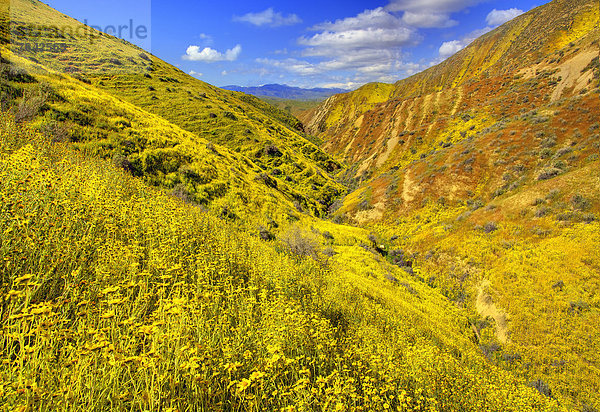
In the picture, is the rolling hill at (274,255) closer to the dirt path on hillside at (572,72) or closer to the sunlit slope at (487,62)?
the dirt path on hillside at (572,72)

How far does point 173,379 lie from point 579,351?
51.5ft

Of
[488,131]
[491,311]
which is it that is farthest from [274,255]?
[488,131]

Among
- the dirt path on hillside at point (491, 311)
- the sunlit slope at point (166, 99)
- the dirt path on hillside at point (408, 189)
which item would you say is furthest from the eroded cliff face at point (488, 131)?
the dirt path on hillside at point (491, 311)

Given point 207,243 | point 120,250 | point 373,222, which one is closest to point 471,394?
point 207,243

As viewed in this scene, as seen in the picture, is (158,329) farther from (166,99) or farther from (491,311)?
(166,99)

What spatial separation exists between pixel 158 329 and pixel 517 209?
2443 centimetres

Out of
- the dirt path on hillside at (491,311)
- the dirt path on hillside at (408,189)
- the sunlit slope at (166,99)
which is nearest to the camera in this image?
the dirt path on hillside at (491,311)

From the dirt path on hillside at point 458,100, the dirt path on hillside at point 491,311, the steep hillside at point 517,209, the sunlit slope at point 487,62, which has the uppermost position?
the sunlit slope at point 487,62

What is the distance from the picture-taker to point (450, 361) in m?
5.63

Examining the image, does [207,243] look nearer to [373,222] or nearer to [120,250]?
[120,250]

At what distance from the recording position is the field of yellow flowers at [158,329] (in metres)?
2.15

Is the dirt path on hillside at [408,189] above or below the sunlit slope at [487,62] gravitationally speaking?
below

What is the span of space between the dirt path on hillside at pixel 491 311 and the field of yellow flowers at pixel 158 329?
26.3 ft

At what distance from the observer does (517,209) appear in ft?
64.6
